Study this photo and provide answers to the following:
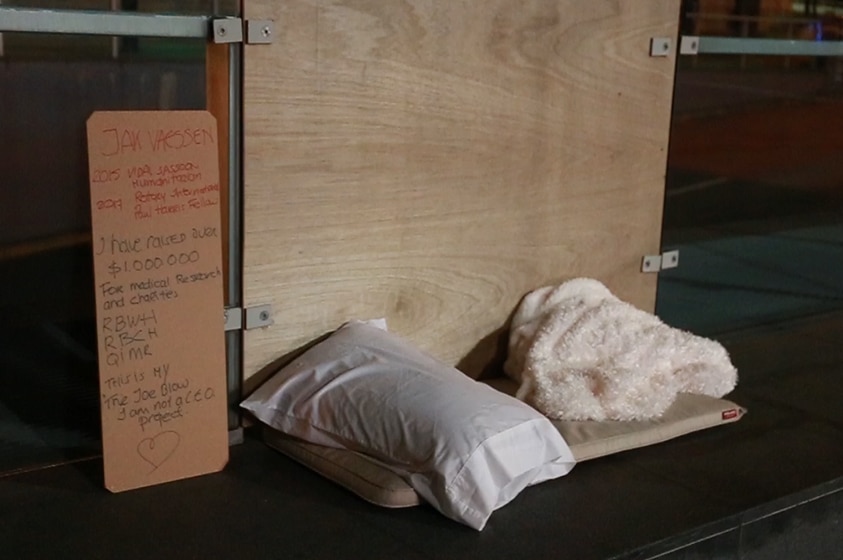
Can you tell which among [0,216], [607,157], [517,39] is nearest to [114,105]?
[0,216]

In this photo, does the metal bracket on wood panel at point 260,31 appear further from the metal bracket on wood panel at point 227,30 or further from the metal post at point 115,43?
the metal post at point 115,43

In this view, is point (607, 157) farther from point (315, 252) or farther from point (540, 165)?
point (315, 252)

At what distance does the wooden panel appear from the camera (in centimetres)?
158

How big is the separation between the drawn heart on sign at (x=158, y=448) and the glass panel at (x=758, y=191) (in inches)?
41.2

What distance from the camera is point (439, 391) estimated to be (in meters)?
1.48

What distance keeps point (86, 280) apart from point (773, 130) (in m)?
1.49

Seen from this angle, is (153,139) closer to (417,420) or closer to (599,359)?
(417,420)

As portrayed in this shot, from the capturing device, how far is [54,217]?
1469 millimetres

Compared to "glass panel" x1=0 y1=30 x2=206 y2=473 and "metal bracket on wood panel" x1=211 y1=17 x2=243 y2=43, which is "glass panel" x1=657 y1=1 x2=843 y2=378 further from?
"glass panel" x1=0 y1=30 x2=206 y2=473

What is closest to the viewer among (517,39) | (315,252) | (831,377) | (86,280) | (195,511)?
(195,511)

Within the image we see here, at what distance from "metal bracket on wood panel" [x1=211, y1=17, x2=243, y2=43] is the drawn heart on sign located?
1.78 ft

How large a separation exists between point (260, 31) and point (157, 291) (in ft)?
1.26

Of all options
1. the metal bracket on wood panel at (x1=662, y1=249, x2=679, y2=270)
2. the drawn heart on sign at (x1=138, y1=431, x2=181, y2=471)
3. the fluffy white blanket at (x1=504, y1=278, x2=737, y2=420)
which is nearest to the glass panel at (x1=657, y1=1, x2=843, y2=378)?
the metal bracket on wood panel at (x1=662, y1=249, x2=679, y2=270)

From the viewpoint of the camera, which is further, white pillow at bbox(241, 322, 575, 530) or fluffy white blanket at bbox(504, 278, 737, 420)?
fluffy white blanket at bbox(504, 278, 737, 420)
